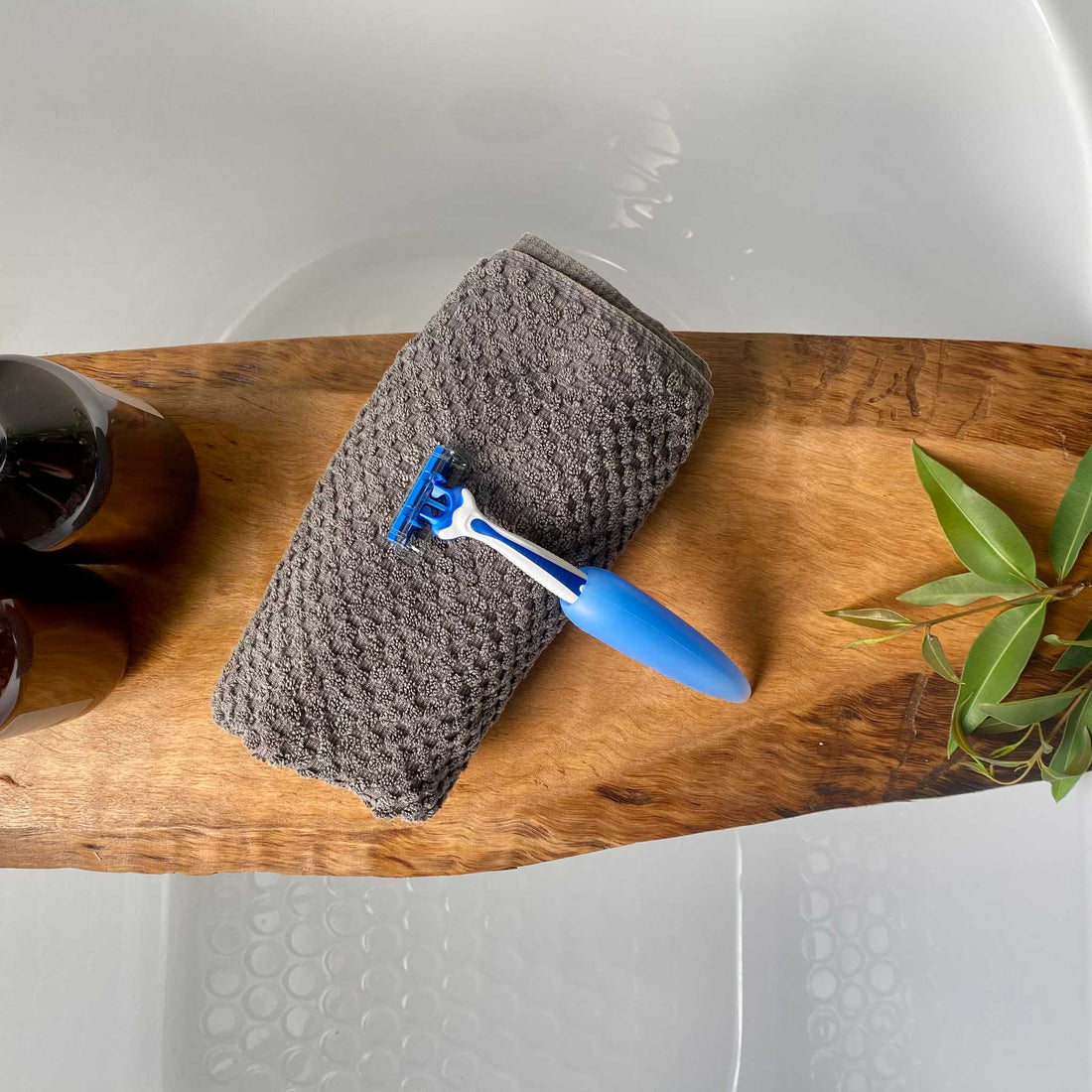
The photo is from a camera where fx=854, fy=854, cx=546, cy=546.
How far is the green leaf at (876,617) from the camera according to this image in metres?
0.53

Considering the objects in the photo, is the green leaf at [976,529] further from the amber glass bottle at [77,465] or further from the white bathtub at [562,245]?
the amber glass bottle at [77,465]

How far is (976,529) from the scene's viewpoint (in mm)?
518

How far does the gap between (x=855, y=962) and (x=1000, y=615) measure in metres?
0.56

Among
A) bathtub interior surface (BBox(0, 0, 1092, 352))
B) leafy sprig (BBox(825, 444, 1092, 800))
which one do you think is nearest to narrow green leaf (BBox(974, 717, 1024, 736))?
leafy sprig (BBox(825, 444, 1092, 800))

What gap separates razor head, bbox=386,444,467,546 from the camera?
480 mm

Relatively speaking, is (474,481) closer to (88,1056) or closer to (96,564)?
(96,564)

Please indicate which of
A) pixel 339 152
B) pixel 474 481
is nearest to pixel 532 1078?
pixel 474 481

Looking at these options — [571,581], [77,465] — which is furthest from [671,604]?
[77,465]

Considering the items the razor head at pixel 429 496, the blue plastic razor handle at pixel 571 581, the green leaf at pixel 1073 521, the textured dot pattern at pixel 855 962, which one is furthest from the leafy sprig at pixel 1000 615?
the textured dot pattern at pixel 855 962

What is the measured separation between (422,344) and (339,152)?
563mm

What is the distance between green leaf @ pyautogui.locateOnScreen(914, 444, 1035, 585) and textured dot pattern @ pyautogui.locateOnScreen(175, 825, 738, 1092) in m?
0.57

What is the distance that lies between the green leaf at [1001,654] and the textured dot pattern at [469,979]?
0.52 m

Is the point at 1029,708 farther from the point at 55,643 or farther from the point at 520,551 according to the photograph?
the point at 55,643

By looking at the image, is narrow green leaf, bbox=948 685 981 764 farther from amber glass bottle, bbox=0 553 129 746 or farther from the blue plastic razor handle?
amber glass bottle, bbox=0 553 129 746
